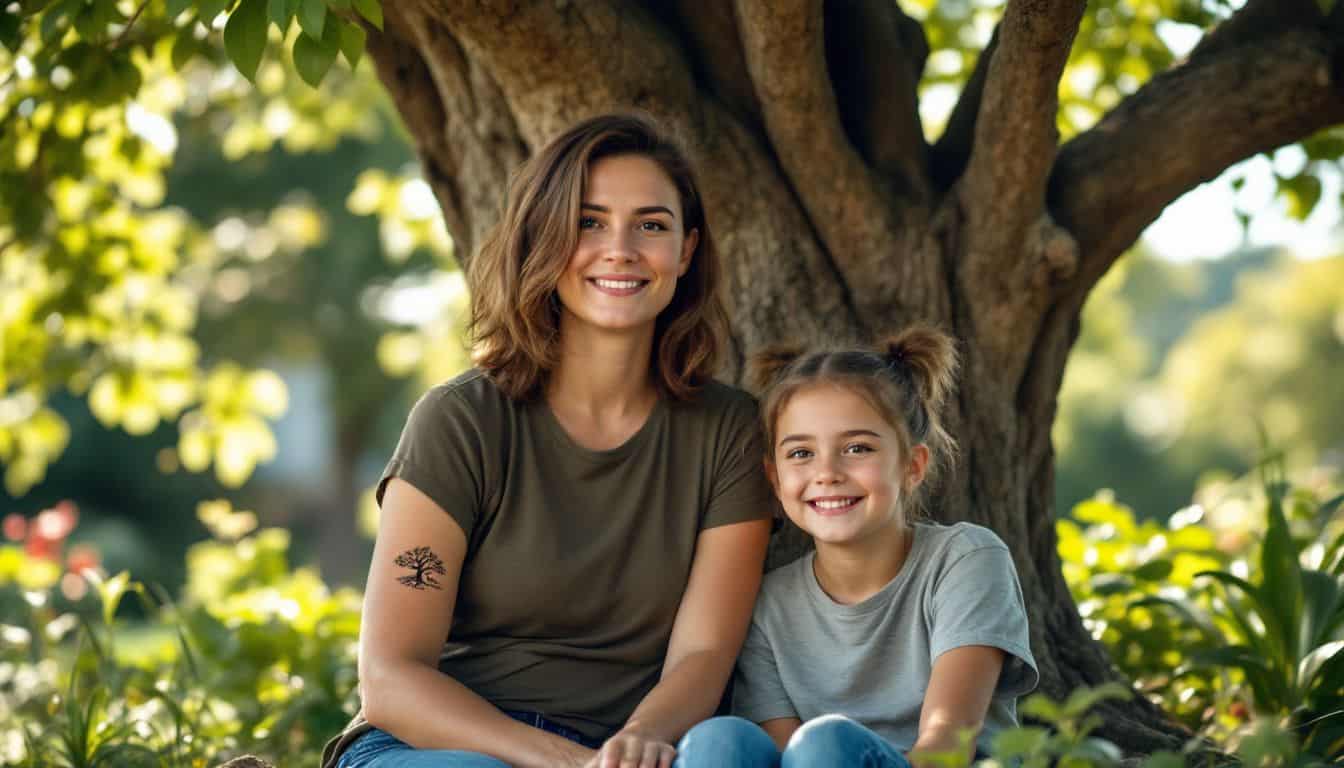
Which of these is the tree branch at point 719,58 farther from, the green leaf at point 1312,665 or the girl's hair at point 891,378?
the green leaf at point 1312,665

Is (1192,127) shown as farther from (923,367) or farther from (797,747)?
(797,747)

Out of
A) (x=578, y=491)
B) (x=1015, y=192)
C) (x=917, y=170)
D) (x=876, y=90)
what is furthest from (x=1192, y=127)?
(x=578, y=491)

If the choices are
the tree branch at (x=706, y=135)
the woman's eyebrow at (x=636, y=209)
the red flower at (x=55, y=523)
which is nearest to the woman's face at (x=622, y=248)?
the woman's eyebrow at (x=636, y=209)

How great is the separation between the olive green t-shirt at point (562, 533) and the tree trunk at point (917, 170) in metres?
0.45

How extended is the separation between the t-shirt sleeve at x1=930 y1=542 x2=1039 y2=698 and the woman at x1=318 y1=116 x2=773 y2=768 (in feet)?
1.40

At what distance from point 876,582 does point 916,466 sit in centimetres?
25

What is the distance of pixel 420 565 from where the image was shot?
8.70 ft

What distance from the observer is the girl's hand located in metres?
2.37

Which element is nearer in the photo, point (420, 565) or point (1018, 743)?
point (1018, 743)

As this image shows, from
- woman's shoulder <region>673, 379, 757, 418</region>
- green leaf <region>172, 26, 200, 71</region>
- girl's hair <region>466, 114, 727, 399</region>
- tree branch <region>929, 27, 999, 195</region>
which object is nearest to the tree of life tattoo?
girl's hair <region>466, 114, 727, 399</region>

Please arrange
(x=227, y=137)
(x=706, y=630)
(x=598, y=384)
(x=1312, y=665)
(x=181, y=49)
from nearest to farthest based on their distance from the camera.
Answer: (x=706, y=630) < (x=598, y=384) < (x=1312, y=665) < (x=181, y=49) < (x=227, y=137)

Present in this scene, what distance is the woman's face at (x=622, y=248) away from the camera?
9.18 ft

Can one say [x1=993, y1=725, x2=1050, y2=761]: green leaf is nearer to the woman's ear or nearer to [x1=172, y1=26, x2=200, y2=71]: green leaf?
the woman's ear

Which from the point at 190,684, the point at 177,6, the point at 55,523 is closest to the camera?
the point at 177,6
